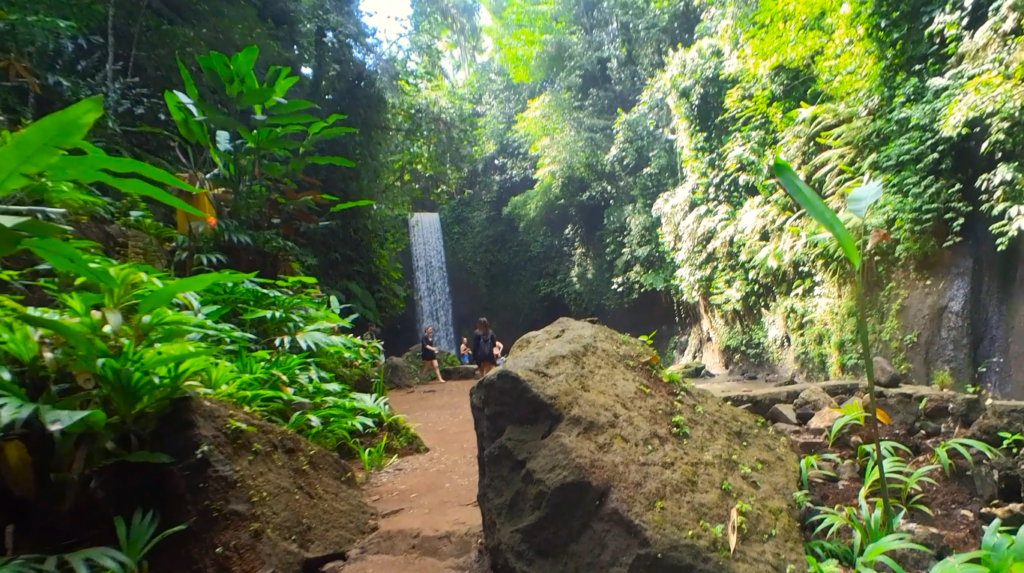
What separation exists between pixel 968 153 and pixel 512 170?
11746mm

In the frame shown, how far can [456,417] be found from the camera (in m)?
5.12

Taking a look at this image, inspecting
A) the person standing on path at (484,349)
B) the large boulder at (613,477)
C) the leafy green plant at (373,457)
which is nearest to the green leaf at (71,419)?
the large boulder at (613,477)

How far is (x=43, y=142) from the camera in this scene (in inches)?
59.5

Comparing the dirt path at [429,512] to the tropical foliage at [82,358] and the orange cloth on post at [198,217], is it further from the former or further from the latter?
the orange cloth on post at [198,217]

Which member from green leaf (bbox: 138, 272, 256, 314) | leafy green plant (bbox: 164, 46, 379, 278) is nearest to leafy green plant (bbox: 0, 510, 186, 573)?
green leaf (bbox: 138, 272, 256, 314)

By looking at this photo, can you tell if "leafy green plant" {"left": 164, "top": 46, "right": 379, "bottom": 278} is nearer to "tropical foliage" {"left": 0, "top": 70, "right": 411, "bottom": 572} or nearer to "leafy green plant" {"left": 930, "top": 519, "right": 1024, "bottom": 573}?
"tropical foliage" {"left": 0, "top": 70, "right": 411, "bottom": 572}

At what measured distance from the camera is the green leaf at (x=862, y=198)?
6.07ft

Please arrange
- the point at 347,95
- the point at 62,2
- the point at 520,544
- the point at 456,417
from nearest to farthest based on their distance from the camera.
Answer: the point at 520,544 → the point at 456,417 → the point at 62,2 → the point at 347,95

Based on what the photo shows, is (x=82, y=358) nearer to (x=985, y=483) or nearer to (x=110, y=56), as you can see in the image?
(x=985, y=483)

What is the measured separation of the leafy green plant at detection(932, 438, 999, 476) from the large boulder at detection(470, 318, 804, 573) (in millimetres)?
551

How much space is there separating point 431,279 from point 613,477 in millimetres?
14424

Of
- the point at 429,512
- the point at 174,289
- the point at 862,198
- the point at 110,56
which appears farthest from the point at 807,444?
the point at 110,56

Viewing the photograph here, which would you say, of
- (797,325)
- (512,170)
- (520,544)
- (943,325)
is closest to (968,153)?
(943,325)

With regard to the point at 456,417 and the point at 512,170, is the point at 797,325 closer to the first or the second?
the point at 456,417
